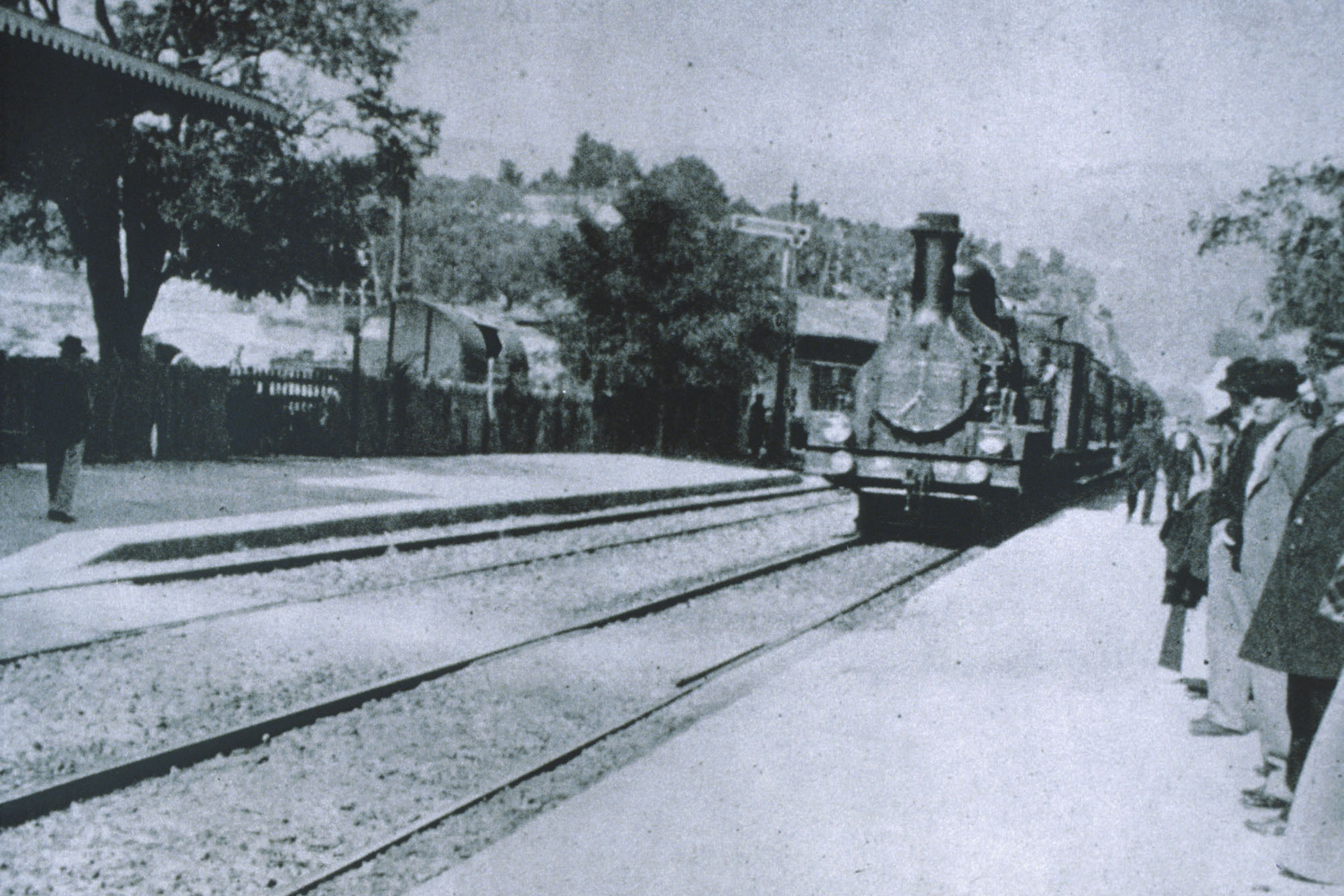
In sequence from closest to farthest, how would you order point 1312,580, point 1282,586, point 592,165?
point 1312,580 → point 1282,586 → point 592,165

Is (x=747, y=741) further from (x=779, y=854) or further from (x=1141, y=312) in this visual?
(x=1141, y=312)

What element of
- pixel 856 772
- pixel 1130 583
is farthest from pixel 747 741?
pixel 1130 583

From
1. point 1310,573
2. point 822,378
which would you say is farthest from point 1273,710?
point 822,378

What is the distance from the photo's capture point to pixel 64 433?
1152cm

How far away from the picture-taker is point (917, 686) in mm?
7027

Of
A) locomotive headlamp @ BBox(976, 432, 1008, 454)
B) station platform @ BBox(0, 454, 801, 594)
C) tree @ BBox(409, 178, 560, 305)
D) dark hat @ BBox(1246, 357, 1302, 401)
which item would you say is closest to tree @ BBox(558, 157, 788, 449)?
station platform @ BBox(0, 454, 801, 594)

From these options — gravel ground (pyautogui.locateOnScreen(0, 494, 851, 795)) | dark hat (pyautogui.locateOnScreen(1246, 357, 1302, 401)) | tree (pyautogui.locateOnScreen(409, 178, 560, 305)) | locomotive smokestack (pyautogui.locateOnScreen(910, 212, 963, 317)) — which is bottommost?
gravel ground (pyautogui.locateOnScreen(0, 494, 851, 795))

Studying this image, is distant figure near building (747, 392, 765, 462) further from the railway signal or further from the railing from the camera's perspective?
the railing

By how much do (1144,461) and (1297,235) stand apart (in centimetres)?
377

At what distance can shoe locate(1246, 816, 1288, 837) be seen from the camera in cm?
458

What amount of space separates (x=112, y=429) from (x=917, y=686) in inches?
564

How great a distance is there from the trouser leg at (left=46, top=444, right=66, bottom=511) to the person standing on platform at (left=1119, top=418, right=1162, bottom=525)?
43.6 ft

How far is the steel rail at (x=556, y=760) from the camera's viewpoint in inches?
177

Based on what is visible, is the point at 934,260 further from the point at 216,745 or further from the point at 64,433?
the point at 216,745
